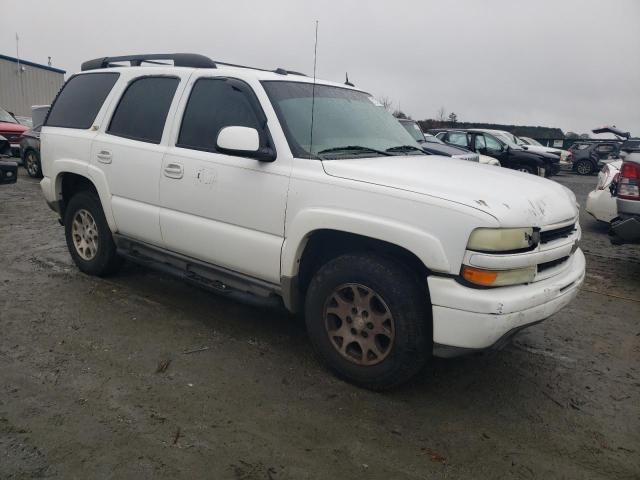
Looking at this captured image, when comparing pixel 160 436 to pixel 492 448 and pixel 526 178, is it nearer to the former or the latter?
pixel 492 448

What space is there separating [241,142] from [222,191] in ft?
1.58

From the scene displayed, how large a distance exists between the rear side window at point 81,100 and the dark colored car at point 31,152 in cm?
809

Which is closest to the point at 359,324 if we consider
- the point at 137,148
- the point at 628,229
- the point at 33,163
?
the point at 137,148

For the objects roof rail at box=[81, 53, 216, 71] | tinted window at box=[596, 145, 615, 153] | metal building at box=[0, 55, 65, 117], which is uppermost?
metal building at box=[0, 55, 65, 117]

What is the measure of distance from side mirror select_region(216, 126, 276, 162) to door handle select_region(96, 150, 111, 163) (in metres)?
1.62

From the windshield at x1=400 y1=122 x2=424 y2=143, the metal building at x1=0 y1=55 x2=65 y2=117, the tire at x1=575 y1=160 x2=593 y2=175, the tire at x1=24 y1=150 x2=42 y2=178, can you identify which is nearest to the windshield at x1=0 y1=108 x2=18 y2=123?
the tire at x1=24 y1=150 x2=42 y2=178

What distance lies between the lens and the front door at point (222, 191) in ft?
11.2

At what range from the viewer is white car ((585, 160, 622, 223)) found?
7766mm

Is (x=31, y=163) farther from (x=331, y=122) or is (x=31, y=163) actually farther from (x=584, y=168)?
(x=584, y=168)

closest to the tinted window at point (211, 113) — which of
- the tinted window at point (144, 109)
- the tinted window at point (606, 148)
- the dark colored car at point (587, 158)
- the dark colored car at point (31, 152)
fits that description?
the tinted window at point (144, 109)

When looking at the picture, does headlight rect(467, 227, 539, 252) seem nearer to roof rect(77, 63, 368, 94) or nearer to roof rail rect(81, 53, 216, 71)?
roof rect(77, 63, 368, 94)

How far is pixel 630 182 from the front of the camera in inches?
207

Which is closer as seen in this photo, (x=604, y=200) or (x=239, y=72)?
(x=239, y=72)

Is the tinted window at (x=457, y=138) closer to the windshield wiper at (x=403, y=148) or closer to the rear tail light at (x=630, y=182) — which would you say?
the rear tail light at (x=630, y=182)
